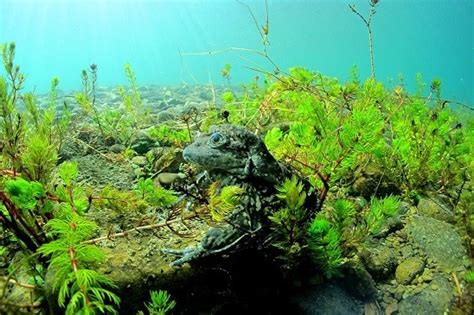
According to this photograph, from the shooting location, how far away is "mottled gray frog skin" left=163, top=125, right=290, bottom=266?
2.72 m

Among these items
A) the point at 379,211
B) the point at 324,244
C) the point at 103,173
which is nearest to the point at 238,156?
the point at 324,244

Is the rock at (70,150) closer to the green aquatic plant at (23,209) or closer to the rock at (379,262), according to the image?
the green aquatic plant at (23,209)

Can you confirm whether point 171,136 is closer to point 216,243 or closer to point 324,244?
point 216,243

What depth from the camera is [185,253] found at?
2725 mm

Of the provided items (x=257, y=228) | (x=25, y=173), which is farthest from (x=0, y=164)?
(x=257, y=228)

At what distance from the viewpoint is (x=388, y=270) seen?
353cm

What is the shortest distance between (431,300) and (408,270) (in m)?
0.34

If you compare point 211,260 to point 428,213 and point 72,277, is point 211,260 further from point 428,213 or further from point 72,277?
point 428,213

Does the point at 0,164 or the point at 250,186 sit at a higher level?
the point at 250,186

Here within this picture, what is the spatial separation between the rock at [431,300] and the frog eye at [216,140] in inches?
87.1

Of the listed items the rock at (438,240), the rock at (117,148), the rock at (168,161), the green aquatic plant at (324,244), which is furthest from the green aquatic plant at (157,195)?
the rock at (117,148)

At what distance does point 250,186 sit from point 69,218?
4.38 feet

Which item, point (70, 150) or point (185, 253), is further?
point (70, 150)

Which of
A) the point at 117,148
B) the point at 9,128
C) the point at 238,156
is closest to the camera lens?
the point at 9,128
